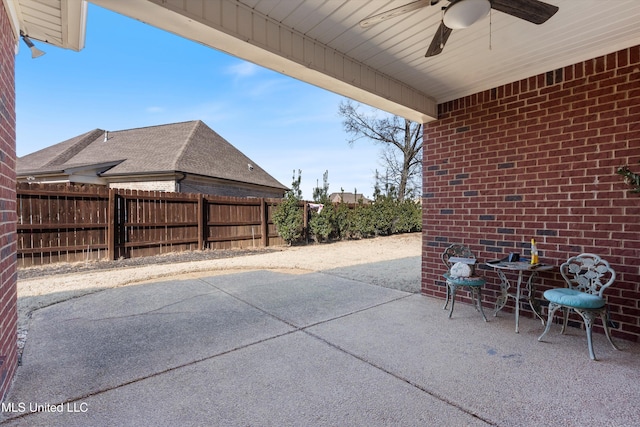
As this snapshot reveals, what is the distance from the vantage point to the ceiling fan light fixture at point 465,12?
6.36ft

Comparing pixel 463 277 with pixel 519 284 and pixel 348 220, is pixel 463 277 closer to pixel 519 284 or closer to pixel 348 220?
pixel 519 284

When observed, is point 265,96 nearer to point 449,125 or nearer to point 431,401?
point 449,125

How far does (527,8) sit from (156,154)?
12783 millimetres

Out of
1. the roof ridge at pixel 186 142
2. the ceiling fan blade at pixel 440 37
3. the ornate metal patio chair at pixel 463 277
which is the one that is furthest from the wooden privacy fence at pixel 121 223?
the ceiling fan blade at pixel 440 37

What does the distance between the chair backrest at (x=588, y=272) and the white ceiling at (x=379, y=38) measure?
203cm

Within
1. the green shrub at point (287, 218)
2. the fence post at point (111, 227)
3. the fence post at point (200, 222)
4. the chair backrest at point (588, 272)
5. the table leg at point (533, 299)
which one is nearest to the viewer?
the chair backrest at point (588, 272)

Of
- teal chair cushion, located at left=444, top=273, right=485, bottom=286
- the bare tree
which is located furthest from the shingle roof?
teal chair cushion, located at left=444, top=273, right=485, bottom=286

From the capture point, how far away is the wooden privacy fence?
588 cm

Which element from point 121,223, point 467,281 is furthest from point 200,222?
point 467,281

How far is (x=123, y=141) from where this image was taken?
13781 mm

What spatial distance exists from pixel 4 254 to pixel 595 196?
4.95 m

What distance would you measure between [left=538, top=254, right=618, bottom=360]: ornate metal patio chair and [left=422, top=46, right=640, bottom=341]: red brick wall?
0.18 metres

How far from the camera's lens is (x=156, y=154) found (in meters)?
12.0

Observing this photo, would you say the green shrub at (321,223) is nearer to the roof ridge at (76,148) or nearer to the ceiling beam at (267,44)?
the ceiling beam at (267,44)
